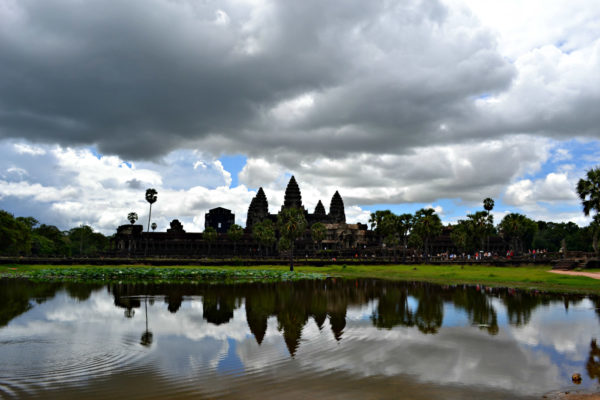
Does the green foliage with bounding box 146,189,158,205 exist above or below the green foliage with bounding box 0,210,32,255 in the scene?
above

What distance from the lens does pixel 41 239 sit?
112m

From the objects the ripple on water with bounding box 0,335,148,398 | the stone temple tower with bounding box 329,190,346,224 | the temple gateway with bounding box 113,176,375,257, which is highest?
the stone temple tower with bounding box 329,190,346,224

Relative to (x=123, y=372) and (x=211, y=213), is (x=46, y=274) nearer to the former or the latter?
(x=123, y=372)

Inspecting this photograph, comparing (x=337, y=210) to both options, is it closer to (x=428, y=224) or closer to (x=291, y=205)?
(x=291, y=205)

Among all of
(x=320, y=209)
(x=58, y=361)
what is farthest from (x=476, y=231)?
(x=320, y=209)

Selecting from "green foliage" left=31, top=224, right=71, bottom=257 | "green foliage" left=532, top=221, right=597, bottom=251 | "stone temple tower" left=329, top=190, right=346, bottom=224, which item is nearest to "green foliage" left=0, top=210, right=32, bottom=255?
"green foliage" left=31, top=224, right=71, bottom=257

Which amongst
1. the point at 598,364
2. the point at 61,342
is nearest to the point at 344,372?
the point at 598,364

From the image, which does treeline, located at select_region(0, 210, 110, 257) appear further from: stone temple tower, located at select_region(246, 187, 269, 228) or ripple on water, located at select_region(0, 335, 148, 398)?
ripple on water, located at select_region(0, 335, 148, 398)

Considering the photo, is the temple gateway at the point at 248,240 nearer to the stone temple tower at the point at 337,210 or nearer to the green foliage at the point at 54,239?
the stone temple tower at the point at 337,210

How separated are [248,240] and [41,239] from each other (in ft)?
176

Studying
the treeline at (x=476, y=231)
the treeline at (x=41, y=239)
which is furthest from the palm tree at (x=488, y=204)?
the treeline at (x=41, y=239)

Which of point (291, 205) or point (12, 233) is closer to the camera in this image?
point (12, 233)

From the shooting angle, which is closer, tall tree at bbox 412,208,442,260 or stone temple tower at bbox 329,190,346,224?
tall tree at bbox 412,208,442,260

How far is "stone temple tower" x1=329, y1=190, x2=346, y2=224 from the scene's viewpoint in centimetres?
16025
